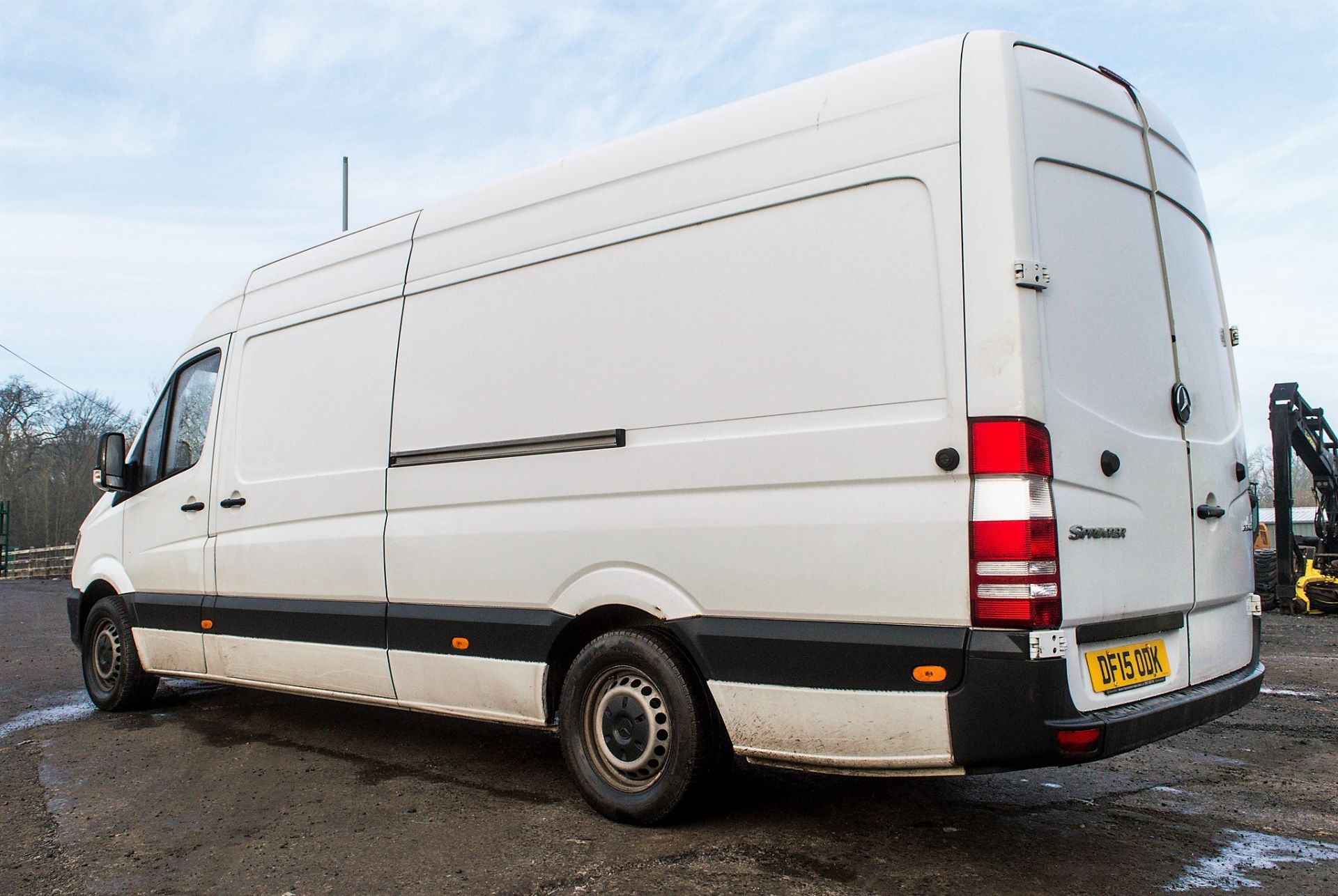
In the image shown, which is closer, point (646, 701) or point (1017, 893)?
point (1017, 893)

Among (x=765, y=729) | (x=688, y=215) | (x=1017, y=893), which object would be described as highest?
(x=688, y=215)

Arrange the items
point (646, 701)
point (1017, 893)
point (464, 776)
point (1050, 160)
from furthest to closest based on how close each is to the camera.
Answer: point (464, 776), point (646, 701), point (1050, 160), point (1017, 893)

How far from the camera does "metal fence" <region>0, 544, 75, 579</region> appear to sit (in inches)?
1222

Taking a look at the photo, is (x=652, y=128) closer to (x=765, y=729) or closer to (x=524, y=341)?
(x=524, y=341)

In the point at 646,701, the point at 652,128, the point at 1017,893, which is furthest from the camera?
the point at 652,128

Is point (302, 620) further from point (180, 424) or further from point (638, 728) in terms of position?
point (638, 728)

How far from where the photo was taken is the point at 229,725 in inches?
239

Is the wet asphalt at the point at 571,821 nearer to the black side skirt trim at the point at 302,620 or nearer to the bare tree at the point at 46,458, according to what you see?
the black side skirt trim at the point at 302,620

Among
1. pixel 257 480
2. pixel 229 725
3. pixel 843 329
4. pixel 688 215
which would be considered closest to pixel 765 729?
pixel 843 329

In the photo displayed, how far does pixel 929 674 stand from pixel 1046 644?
34 cm

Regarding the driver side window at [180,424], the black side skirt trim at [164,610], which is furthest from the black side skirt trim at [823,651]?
the driver side window at [180,424]

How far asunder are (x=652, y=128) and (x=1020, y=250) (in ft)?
5.44

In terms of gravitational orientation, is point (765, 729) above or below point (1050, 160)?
below

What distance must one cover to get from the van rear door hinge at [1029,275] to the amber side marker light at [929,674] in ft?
3.79
